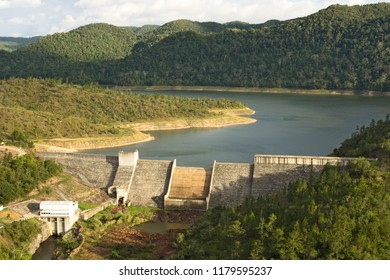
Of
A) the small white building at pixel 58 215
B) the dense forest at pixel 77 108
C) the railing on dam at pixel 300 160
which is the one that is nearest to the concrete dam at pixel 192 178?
the railing on dam at pixel 300 160

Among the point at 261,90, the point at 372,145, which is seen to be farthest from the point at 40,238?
the point at 261,90

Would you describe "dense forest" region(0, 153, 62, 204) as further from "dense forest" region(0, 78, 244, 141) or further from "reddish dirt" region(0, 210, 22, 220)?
"dense forest" region(0, 78, 244, 141)

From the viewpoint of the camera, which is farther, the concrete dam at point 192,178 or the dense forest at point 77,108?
the dense forest at point 77,108

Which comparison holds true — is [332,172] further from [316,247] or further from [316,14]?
[316,14]

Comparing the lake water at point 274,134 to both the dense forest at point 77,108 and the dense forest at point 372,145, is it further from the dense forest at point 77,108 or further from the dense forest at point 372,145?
the dense forest at point 372,145

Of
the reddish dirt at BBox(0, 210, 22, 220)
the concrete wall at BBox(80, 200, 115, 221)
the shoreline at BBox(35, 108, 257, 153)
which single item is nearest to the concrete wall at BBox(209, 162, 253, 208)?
the concrete wall at BBox(80, 200, 115, 221)
